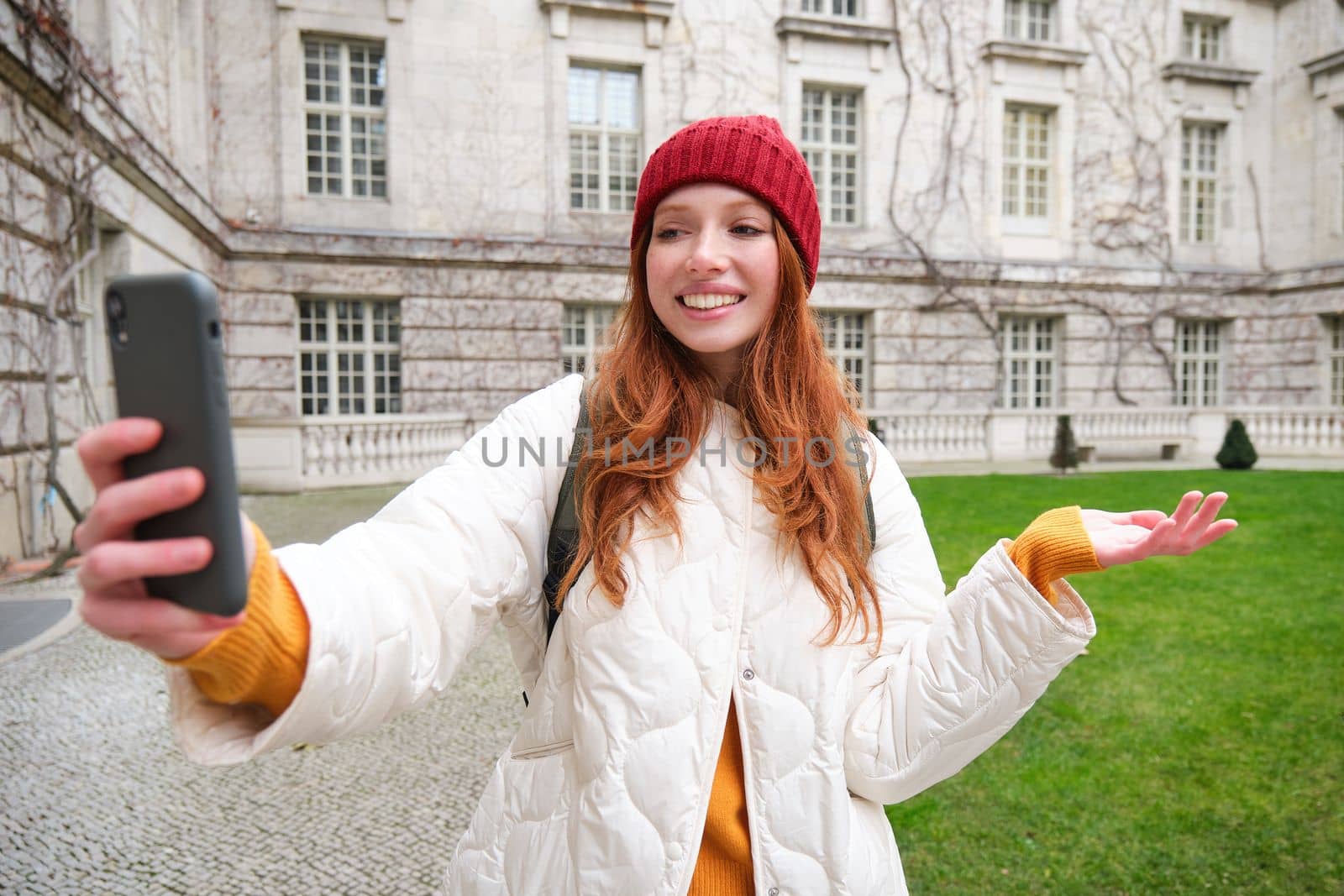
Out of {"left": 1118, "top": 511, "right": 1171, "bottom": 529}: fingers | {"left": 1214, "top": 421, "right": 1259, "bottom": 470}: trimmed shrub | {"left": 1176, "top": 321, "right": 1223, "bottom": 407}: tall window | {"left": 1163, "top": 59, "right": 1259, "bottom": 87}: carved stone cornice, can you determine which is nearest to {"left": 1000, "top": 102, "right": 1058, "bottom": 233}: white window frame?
{"left": 1163, "top": 59, "right": 1259, "bottom": 87}: carved stone cornice

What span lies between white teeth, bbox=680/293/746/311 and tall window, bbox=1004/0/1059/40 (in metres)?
19.2

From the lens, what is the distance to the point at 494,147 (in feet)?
47.4

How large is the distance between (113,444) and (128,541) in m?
0.09

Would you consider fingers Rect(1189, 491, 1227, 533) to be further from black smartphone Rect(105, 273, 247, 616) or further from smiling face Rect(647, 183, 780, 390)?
black smartphone Rect(105, 273, 247, 616)

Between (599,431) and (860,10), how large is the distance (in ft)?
58.3

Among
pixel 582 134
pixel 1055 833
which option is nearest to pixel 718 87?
pixel 582 134

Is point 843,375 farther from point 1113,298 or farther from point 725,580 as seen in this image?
point 1113,298

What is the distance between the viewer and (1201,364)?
18.8 m

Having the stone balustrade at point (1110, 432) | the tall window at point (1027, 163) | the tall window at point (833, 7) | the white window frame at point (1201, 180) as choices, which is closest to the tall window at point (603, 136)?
the tall window at point (833, 7)

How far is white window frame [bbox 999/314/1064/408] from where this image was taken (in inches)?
693

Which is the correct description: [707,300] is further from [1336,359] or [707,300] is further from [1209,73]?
[1336,359]

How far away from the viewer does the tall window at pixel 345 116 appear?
1385 cm

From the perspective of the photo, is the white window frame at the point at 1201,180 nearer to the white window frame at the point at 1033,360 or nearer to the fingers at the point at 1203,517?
the white window frame at the point at 1033,360

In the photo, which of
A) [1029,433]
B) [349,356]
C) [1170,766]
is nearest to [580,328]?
[349,356]
